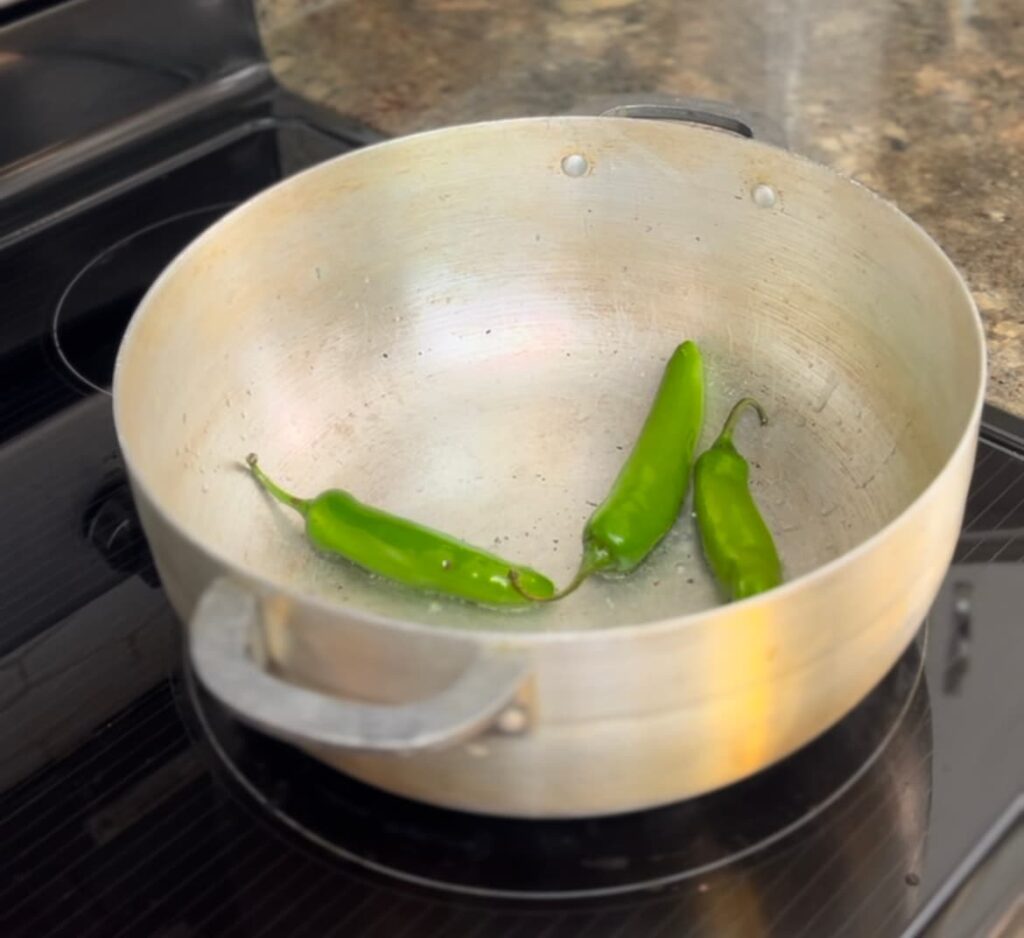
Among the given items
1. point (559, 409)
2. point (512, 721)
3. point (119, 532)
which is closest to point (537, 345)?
point (559, 409)

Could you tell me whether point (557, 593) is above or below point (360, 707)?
below

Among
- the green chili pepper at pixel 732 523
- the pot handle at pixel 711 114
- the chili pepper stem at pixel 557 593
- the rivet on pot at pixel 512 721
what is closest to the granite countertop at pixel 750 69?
the pot handle at pixel 711 114

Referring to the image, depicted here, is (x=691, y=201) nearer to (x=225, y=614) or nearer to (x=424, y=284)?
(x=424, y=284)

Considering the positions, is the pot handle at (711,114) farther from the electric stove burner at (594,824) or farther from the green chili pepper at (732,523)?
the electric stove burner at (594,824)

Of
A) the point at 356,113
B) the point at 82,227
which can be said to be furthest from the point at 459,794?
the point at 356,113

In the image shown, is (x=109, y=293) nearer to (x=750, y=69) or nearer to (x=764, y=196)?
(x=764, y=196)
